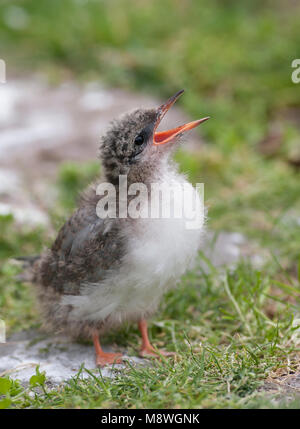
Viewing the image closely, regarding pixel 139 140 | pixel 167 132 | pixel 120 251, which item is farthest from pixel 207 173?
pixel 120 251

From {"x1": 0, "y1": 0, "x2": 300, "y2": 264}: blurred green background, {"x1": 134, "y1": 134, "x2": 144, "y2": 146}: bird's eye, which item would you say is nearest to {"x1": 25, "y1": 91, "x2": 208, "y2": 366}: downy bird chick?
{"x1": 134, "y1": 134, "x2": 144, "y2": 146}: bird's eye

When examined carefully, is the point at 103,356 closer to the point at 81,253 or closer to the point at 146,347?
the point at 146,347

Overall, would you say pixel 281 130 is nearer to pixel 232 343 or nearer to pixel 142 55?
pixel 142 55

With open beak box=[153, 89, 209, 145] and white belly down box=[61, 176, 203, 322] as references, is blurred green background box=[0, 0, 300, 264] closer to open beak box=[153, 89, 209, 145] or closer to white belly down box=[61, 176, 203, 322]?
open beak box=[153, 89, 209, 145]

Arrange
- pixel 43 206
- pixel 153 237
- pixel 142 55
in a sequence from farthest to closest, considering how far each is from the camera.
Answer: pixel 142 55
pixel 43 206
pixel 153 237

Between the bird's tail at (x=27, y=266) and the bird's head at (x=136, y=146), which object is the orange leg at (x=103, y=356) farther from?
the bird's head at (x=136, y=146)
